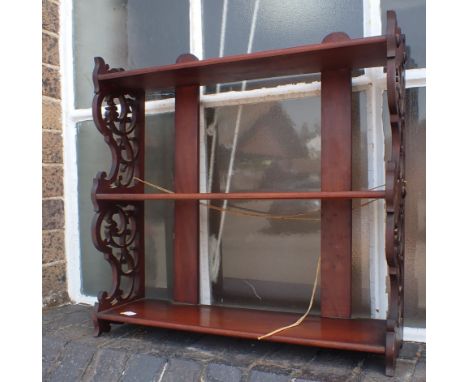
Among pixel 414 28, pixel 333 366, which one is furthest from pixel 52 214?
pixel 414 28

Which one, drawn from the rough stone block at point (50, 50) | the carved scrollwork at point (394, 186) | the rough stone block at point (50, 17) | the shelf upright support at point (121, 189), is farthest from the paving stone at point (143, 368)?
the rough stone block at point (50, 17)

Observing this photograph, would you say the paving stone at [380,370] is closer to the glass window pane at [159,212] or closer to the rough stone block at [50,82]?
the glass window pane at [159,212]

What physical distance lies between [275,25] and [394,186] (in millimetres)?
867

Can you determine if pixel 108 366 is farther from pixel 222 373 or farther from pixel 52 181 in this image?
pixel 52 181

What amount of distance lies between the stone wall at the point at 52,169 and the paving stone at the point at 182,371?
0.96 meters

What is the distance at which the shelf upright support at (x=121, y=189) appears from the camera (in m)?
1.80

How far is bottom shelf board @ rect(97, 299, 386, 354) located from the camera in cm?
141

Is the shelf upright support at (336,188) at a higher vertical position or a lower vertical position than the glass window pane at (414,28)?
lower

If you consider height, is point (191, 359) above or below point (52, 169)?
below

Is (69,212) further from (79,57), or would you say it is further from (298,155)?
(298,155)

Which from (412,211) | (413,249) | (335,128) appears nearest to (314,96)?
(335,128)

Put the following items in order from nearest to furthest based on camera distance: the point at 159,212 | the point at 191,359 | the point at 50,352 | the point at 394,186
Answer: the point at 394,186 < the point at 191,359 < the point at 50,352 < the point at 159,212

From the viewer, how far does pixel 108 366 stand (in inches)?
63.9

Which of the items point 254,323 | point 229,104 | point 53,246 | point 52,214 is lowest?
point 254,323
